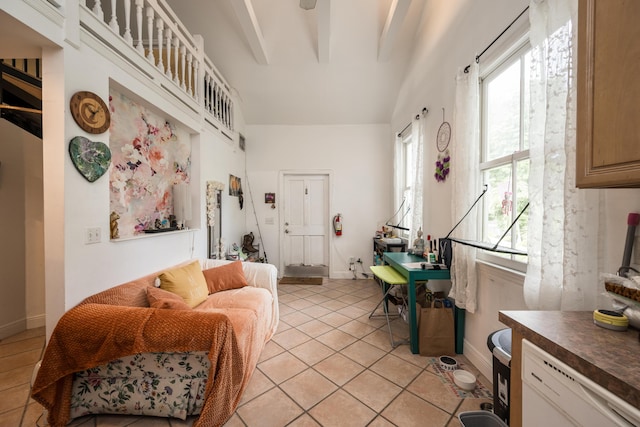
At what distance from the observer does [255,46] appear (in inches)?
133

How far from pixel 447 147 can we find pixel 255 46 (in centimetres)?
294

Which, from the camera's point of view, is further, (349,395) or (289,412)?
(349,395)

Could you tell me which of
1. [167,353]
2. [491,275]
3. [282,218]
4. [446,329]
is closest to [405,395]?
[446,329]

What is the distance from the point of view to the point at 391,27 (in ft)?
9.85

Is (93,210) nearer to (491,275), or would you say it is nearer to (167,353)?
(167,353)

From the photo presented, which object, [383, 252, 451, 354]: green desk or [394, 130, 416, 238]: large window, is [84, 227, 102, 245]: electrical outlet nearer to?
[383, 252, 451, 354]: green desk

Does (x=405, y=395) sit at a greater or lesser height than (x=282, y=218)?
lesser

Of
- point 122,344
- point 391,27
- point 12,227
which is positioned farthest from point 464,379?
point 12,227

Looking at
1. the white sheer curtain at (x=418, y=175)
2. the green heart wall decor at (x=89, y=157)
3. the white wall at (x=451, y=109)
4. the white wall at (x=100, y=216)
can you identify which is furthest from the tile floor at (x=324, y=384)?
the green heart wall decor at (x=89, y=157)

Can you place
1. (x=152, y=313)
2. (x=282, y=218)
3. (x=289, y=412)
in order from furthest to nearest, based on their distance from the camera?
1. (x=282, y=218)
2. (x=289, y=412)
3. (x=152, y=313)

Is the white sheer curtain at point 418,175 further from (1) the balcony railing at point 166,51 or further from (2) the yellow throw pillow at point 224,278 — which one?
(1) the balcony railing at point 166,51

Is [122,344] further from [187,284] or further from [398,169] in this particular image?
[398,169]

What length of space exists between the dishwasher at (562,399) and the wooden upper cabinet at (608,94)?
0.64m

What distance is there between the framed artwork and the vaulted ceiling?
1.33m
